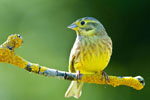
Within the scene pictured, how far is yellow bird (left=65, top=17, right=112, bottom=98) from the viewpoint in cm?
328

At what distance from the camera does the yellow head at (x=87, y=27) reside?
3.27 meters

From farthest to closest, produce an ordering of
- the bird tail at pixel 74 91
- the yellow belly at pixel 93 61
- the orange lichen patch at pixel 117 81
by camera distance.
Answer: the bird tail at pixel 74 91
the yellow belly at pixel 93 61
the orange lichen patch at pixel 117 81

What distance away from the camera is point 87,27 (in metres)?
3.34

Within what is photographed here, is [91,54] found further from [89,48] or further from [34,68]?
[34,68]

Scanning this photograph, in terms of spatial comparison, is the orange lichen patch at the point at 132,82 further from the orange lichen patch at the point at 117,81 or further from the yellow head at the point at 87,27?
the yellow head at the point at 87,27

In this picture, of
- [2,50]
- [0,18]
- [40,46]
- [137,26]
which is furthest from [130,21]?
[2,50]

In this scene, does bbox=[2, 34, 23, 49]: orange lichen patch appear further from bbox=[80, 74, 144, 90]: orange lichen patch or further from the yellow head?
the yellow head

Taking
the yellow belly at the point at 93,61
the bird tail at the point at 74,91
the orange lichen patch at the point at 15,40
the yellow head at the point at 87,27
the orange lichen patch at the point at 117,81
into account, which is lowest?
the bird tail at the point at 74,91

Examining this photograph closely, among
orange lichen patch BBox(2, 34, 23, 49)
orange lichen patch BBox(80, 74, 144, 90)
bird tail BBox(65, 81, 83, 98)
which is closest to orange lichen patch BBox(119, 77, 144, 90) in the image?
orange lichen patch BBox(80, 74, 144, 90)

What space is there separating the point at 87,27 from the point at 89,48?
17 cm

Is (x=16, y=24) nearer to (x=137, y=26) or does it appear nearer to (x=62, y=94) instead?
(x=62, y=94)

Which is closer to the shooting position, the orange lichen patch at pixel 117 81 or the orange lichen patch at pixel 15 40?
the orange lichen patch at pixel 15 40

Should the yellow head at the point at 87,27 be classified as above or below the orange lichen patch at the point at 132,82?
above

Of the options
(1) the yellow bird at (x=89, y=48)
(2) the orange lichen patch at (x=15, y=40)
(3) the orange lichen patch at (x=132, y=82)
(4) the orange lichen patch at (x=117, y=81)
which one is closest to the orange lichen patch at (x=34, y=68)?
(2) the orange lichen patch at (x=15, y=40)
